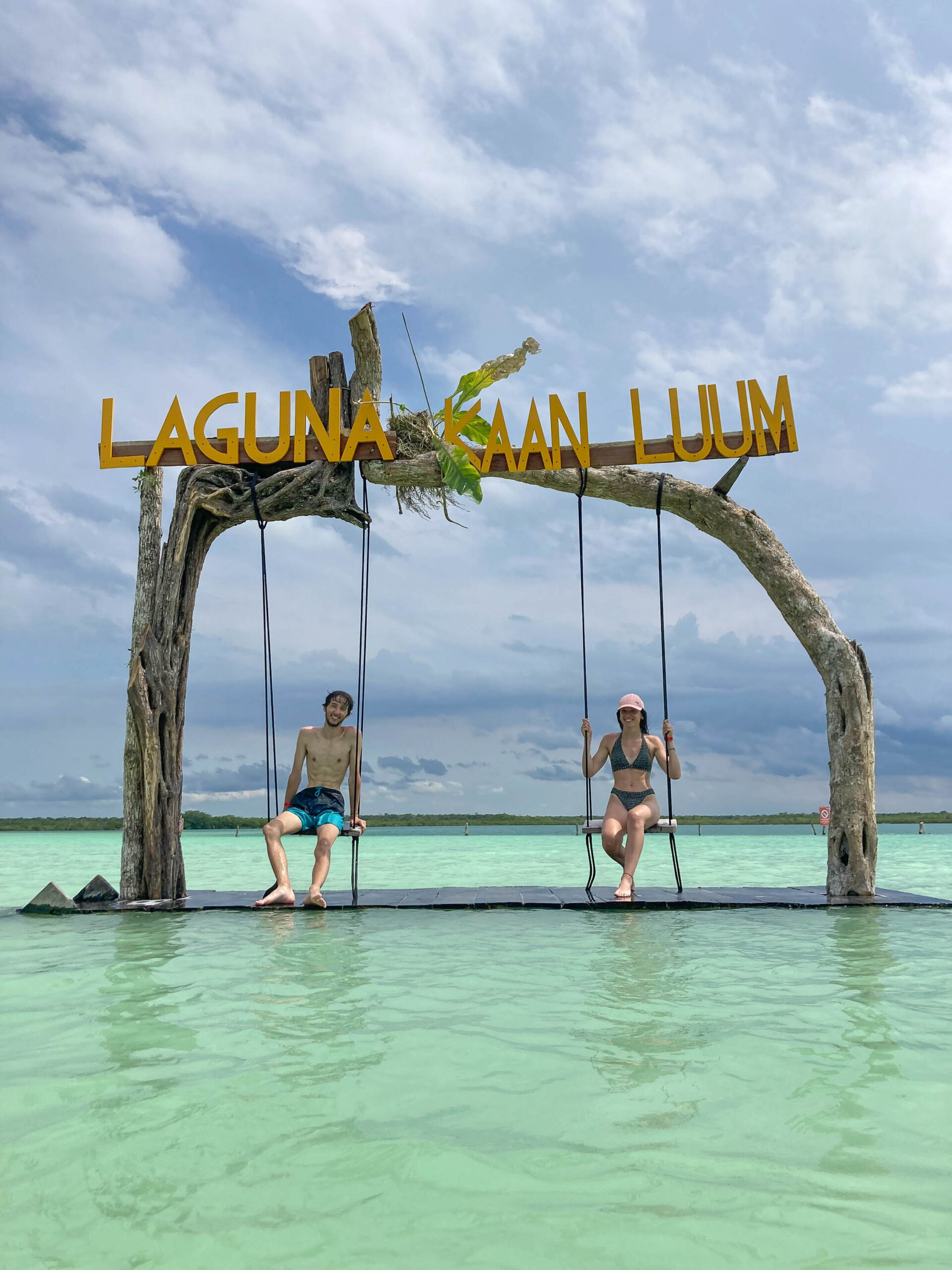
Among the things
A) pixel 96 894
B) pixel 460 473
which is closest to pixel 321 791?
pixel 96 894

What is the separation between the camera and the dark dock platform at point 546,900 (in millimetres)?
7539

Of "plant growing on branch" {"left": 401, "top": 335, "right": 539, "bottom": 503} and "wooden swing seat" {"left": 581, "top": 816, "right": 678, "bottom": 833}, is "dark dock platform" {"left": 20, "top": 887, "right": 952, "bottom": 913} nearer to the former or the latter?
"wooden swing seat" {"left": 581, "top": 816, "right": 678, "bottom": 833}

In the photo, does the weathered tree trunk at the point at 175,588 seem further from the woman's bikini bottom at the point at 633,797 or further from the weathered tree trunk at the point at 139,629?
the woman's bikini bottom at the point at 633,797

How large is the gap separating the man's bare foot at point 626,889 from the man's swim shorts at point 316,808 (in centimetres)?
222

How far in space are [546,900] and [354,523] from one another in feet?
11.9

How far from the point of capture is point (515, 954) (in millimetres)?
5133

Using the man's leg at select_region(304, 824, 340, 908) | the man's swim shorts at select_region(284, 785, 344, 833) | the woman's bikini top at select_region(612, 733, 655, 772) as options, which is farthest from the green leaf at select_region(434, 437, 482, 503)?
the man's leg at select_region(304, 824, 340, 908)

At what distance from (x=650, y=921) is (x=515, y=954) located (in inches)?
75.8

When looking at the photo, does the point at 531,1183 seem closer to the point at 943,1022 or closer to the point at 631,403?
the point at 943,1022

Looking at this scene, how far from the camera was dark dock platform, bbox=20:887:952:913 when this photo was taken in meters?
7.54

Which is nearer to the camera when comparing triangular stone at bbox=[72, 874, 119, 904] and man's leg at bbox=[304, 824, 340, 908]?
man's leg at bbox=[304, 824, 340, 908]

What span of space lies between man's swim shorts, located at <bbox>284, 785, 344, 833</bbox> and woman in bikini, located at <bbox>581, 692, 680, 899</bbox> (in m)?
1.95

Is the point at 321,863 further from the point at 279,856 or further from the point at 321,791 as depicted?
the point at 321,791

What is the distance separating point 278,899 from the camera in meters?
7.47
